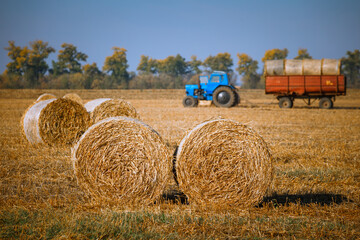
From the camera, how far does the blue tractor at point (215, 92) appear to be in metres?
20.4

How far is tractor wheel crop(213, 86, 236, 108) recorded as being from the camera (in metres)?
20.3

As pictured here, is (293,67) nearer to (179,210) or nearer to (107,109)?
(107,109)

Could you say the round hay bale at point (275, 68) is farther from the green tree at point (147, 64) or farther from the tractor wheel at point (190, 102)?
→ the green tree at point (147, 64)

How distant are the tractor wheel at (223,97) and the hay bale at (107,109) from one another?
11371 mm

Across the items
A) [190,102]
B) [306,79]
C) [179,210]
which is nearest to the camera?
[179,210]

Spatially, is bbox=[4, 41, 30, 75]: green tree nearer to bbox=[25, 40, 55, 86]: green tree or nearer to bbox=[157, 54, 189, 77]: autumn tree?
bbox=[25, 40, 55, 86]: green tree

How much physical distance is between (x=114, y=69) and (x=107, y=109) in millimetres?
63846

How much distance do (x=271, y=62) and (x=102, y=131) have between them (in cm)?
1866

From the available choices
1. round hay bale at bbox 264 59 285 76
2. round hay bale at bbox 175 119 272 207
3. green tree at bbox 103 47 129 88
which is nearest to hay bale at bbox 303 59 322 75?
Answer: round hay bale at bbox 264 59 285 76

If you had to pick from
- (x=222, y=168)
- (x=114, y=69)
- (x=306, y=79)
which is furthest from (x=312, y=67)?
(x=114, y=69)

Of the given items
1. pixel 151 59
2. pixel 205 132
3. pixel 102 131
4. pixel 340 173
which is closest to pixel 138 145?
pixel 102 131

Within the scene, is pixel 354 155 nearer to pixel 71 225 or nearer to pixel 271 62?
pixel 71 225

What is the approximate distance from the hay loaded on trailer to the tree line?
27.4 meters

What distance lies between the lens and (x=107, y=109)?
30.8ft
